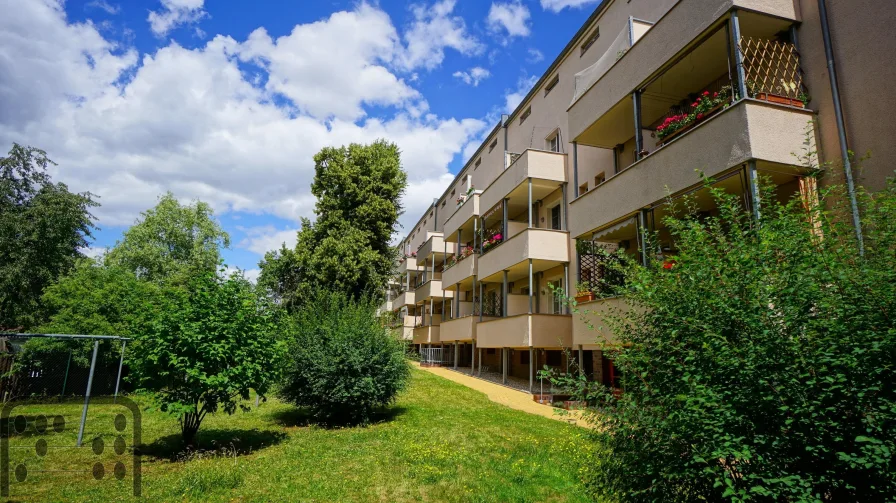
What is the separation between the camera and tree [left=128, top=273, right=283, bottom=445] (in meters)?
9.01

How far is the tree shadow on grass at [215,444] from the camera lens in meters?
9.51

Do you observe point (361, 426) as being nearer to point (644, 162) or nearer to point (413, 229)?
point (644, 162)

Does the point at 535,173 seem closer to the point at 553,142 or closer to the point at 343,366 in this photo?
the point at 553,142

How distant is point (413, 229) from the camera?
50.0 metres

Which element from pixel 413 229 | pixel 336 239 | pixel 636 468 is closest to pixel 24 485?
pixel 636 468

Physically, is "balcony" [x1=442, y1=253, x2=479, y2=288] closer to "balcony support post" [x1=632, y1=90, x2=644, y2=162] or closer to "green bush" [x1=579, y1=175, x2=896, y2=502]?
"balcony support post" [x1=632, y1=90, x2=644, y2=162]

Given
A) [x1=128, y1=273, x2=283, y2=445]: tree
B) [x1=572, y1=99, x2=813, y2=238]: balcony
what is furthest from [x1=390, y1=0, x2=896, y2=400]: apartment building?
[x1=128, y1=273, x2=283, y2=445]: tree

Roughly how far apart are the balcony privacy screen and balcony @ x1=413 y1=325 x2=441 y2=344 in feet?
63.0

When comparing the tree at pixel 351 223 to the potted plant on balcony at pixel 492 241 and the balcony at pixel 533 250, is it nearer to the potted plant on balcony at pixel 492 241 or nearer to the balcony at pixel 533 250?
the potted plant on balcony at pixel 492 241

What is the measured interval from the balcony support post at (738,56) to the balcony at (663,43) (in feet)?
0.67

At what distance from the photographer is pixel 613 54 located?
47.2ft

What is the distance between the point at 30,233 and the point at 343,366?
25899 millimetres

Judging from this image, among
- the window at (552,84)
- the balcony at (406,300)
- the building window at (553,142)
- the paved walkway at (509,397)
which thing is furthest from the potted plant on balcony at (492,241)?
the balcony at (406,300)

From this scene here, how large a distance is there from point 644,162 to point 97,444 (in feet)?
45.6
